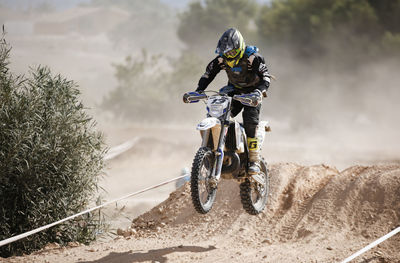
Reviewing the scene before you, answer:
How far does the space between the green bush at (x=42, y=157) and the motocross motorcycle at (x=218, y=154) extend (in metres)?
4.39

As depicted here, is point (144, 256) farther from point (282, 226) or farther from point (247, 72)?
point (247, 72)

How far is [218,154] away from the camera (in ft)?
22.1

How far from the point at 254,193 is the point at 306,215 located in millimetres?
1741

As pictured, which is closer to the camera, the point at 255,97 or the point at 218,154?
the point at 218,154

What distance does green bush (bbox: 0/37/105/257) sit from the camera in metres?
9.71

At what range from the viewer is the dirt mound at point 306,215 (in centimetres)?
848

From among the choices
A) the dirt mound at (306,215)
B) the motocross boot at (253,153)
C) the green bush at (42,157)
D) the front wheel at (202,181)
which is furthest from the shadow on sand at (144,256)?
the green bush at (42,157)

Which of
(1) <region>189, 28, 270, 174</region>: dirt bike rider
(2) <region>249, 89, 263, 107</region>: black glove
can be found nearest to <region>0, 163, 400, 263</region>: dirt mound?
(1) <region>189, 28, 270, 174</region>: dirt bike rider

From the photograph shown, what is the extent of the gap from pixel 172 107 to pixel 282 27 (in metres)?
19.9

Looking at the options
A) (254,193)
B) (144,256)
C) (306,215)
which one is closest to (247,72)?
(254,193)

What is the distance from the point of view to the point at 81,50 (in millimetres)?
110312

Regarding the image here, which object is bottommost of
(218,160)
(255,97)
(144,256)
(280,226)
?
(144,256)

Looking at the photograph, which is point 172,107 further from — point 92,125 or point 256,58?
point 256,58

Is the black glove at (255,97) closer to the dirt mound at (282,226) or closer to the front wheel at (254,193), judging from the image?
the front wheel at (254,193)
